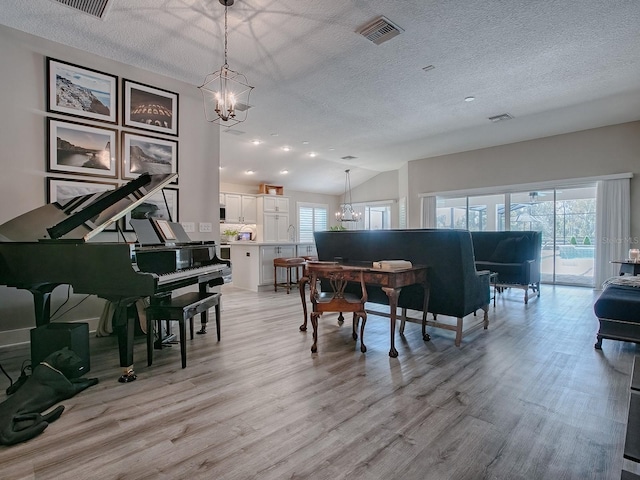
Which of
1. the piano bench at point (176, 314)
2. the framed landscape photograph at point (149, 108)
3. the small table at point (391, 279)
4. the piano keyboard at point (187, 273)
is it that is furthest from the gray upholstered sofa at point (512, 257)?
the framed landscape photograph at point (149, 108)

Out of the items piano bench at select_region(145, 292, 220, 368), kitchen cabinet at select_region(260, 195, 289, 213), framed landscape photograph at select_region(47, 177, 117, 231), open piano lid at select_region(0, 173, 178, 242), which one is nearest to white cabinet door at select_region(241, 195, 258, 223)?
kitchen cabinet at select_region(260, 195, 289, 213)

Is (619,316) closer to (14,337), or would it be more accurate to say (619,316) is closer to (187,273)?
(187,273)

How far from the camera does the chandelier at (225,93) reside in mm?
2889

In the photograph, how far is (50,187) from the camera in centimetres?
339

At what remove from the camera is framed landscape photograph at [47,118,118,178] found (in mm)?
3414

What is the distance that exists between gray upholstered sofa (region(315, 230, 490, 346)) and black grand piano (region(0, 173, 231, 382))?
1.86 m

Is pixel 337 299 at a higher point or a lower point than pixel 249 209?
lower

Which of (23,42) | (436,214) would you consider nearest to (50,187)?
(23,42)

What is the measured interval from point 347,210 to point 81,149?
818 centimetres

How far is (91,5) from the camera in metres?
2.84

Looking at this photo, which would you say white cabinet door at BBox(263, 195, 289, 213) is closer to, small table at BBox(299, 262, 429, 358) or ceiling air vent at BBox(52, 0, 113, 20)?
ceiling air vent at BBox(52, 0, 113, 20)

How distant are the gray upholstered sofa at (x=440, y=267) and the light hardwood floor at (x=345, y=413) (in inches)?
14.3

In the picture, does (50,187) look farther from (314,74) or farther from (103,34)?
(314,74)

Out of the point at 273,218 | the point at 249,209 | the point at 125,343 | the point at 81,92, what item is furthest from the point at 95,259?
the point at 273,218
